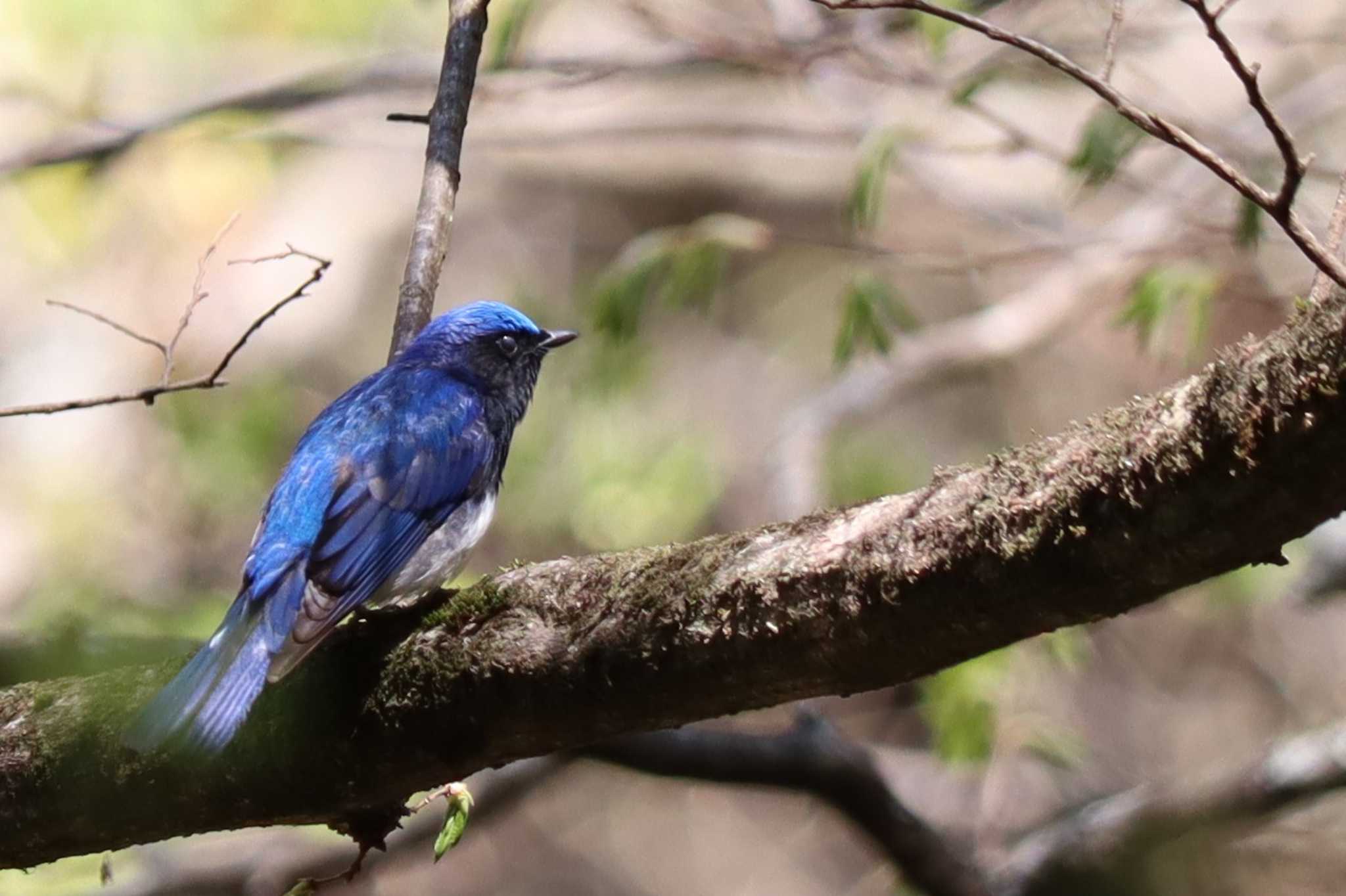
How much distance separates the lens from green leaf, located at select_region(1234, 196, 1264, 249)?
4.57 meters

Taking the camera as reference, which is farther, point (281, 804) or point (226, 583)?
point (226, 583)

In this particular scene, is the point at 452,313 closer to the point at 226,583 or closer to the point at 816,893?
the point at 226,583

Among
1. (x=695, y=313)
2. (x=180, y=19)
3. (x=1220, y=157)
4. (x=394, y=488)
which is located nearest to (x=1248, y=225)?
(x=1220, y=157)

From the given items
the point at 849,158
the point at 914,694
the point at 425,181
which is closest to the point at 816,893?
the point at 914,694

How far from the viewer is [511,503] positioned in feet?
24.7

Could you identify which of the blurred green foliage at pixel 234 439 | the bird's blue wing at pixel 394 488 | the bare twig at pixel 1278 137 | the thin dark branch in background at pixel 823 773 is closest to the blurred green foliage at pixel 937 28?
the bird's blue wing at pixel 394 488

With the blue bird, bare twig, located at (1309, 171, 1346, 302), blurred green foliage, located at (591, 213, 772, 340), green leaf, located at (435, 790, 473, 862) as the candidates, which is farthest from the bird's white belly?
bare twig, located at (1309, 171, 1346, 302)

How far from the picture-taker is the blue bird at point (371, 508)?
287 centimetres

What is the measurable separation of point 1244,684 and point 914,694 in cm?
201

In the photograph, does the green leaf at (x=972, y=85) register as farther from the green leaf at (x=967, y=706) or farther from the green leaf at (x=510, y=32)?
the green leaf at (x=967, y=706)

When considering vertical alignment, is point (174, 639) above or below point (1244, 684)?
above

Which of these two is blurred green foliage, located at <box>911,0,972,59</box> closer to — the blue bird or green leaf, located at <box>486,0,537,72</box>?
green leaf, located at <box>486,0,537,72</box>

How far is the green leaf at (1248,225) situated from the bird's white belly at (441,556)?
8.44ft

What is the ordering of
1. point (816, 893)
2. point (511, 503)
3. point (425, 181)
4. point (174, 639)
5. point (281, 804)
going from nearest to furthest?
point (281, 804) < point (425, 181) < point (174, 639) < point (511, 503) < point (816, 893)
